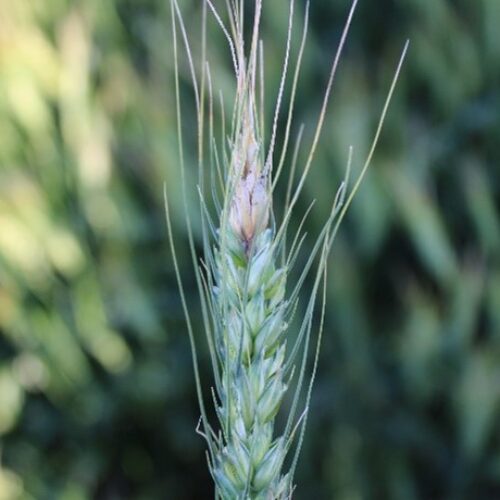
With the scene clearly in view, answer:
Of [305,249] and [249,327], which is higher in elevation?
[249,327]

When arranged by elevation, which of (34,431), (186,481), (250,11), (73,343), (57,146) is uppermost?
(250,11)

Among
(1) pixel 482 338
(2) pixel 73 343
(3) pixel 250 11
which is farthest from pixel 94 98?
(1) pixel 482 338

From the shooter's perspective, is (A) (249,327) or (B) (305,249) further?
(B) (305,249)

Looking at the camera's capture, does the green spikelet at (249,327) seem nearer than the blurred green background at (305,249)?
Yes

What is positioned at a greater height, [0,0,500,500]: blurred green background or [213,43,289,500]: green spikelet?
[213,43,289,500]: green spikelet

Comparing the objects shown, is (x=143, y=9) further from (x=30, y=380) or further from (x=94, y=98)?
(x=30, y=380)

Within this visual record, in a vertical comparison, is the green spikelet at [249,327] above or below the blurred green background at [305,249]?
above

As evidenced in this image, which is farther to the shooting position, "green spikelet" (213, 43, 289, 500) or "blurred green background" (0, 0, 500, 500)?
"blurred green background" (0, 0, 500, 500)

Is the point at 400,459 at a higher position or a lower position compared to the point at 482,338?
lower
